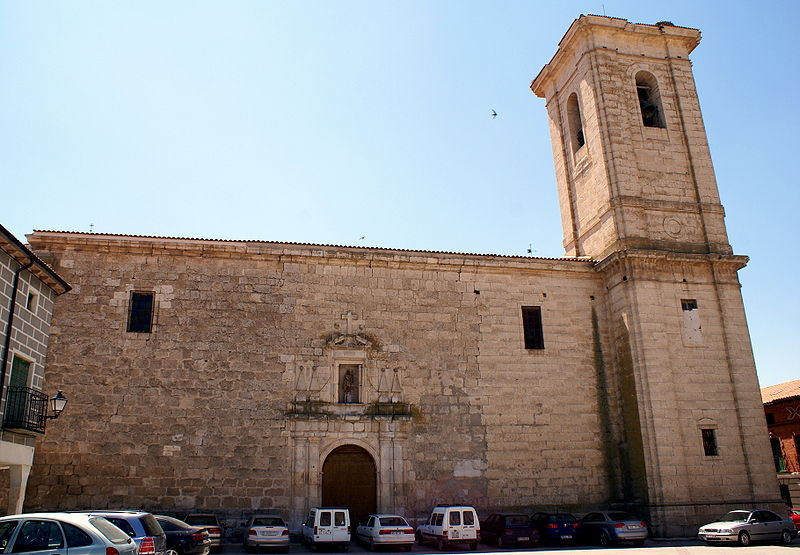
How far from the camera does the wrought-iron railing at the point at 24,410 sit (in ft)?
40.9

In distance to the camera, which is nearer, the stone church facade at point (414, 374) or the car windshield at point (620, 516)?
the car windshield at point (620, 516)

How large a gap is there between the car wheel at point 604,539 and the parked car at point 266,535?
7808 mm

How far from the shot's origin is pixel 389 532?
15031 millimetres

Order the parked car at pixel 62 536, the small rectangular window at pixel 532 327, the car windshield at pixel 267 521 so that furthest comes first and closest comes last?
the small rectangular window at pixel 532 327 → the car windshield at pixel 267 521 → the parked car at pixel 62 536

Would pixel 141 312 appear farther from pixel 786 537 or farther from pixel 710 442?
pixel 786 537

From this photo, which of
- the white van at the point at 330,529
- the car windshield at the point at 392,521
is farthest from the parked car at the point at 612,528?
the white van at the point at 330,529

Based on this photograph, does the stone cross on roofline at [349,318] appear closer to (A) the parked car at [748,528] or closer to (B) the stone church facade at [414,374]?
(B) the stone church facade at [414,374]

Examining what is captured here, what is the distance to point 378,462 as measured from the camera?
1767 centimetres

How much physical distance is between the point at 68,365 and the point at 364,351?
309 inches

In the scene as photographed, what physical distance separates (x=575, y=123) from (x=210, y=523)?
18.5 m

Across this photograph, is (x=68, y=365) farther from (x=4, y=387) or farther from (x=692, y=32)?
(x=692, y=32)

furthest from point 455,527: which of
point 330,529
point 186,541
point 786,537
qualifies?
point 786,537

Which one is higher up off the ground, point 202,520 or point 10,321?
point 10,321

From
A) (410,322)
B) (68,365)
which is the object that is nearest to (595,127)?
(410,322)
